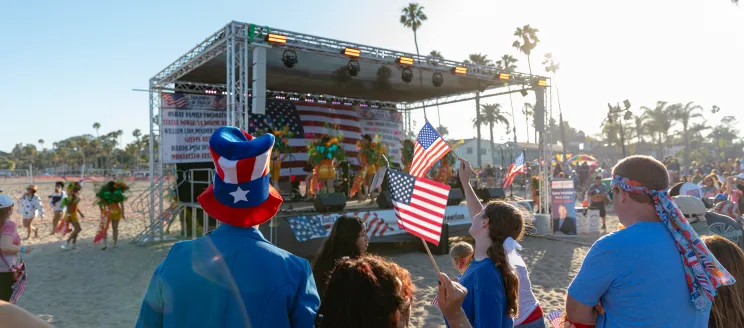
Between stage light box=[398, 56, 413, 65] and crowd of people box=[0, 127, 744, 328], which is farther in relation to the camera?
stage light box=[398, 56, 413, 65]

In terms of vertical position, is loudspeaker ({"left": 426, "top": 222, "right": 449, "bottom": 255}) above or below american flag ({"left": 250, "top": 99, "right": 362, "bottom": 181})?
below

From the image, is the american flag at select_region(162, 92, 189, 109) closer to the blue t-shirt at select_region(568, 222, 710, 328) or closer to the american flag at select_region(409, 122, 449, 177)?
the american flag at select_region(409, 122, 449, 177)

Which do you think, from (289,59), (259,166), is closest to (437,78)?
(289,59)

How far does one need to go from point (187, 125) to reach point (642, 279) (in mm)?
12768

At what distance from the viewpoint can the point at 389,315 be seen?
1541 mm

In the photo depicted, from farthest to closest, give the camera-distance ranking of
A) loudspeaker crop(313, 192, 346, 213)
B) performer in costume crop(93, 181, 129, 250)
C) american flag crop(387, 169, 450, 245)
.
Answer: performer in costume crop(93, 181, 129, 250), loudspeaker crop(313, 192, 346, 213), american flag crop(387, 169, 450, 245)

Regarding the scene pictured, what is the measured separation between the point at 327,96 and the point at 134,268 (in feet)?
30.9

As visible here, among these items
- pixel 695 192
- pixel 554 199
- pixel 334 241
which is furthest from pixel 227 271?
pixel 554 199

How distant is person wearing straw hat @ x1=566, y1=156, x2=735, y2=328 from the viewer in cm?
175

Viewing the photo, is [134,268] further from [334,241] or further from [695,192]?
[695,192]

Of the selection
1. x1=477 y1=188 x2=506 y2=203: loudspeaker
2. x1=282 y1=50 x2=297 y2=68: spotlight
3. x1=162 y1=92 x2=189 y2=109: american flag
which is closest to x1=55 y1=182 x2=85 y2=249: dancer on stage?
x1=162 y1=92 x2=189 y2=109: american flag

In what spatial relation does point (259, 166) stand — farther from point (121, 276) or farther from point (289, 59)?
point (289, 59)

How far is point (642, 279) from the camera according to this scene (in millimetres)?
1747

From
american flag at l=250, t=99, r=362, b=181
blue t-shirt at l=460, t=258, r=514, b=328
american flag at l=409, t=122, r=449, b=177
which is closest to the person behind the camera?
blue t-shirt at l=460, t=258, r=514, b=328
